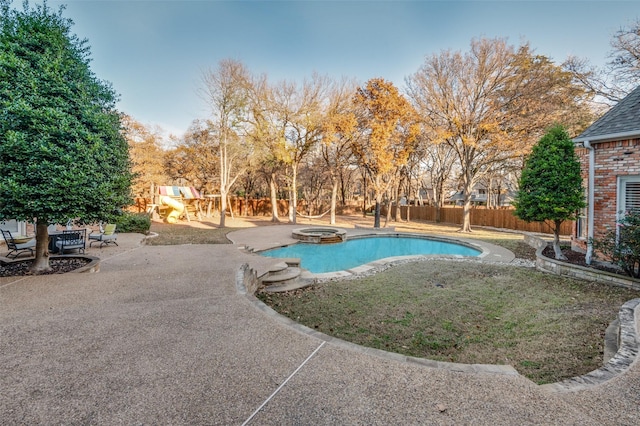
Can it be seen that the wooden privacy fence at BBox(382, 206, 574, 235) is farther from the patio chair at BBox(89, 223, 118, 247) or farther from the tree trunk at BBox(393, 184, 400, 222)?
the patio chair at BBox(89, 223, 118, 247)

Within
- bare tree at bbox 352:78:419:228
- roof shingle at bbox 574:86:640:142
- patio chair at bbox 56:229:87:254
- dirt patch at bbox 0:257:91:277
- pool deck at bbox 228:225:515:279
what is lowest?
pool deck at bbox 228:225:515:279

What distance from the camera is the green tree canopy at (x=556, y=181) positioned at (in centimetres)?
710

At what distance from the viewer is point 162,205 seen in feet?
64.1

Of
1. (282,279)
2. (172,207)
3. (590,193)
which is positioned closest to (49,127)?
(282,279)

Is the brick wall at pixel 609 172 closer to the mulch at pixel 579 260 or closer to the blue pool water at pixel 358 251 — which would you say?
the mulch at pixel 579 260

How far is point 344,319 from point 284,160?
1478 centimetres

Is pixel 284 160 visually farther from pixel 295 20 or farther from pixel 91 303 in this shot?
pixel 91 303

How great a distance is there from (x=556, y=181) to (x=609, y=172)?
3.15 feet

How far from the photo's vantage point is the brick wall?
6.20 metres

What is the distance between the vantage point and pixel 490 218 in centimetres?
Result: 1828

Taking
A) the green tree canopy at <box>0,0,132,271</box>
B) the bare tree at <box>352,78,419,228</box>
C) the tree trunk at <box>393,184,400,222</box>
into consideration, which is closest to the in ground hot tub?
the bare tree at <box>352,78,419,228</box>

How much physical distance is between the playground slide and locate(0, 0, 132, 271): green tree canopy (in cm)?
1474

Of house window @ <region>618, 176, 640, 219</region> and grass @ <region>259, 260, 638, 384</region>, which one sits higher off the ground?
house window @ <region>618, 176, 640, 219</region>

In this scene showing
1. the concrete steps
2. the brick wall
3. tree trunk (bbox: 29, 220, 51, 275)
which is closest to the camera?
tree trunk (bbox: 29, 220, 51, 275)
